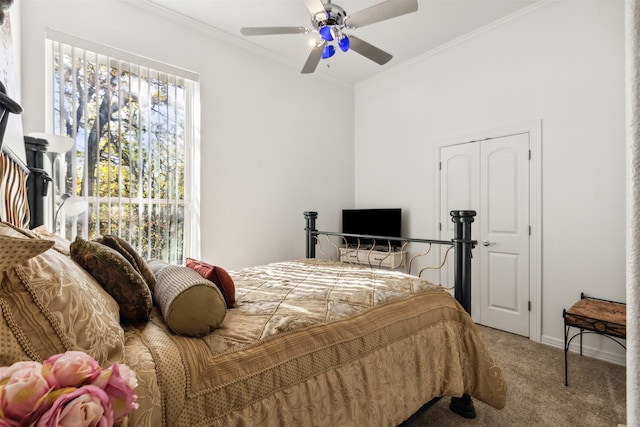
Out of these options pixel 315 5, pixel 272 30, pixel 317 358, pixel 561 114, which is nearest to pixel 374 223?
pixel 561 114

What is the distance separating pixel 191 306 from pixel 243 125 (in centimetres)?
293

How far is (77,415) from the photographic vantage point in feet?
1.34

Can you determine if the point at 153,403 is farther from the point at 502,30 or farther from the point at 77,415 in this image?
the point at 502,30

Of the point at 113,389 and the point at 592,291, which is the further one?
the point at 592,291

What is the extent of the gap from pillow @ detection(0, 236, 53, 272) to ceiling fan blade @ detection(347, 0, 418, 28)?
83.9 inches

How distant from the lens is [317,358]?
117 cm

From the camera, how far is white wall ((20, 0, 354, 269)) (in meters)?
2.63

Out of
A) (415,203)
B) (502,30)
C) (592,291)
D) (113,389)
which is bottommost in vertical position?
(592,291)

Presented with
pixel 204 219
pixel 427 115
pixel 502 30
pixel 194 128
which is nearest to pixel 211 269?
pixel 204 219

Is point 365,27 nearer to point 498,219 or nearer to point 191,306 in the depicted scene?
point 498,219

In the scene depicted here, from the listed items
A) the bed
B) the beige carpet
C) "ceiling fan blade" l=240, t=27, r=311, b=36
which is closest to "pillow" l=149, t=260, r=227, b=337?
the bed

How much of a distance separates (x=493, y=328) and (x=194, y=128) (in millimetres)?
3720

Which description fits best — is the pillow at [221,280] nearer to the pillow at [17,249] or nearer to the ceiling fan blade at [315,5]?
the pillow at [17,249]

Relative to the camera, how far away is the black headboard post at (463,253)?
181cm
